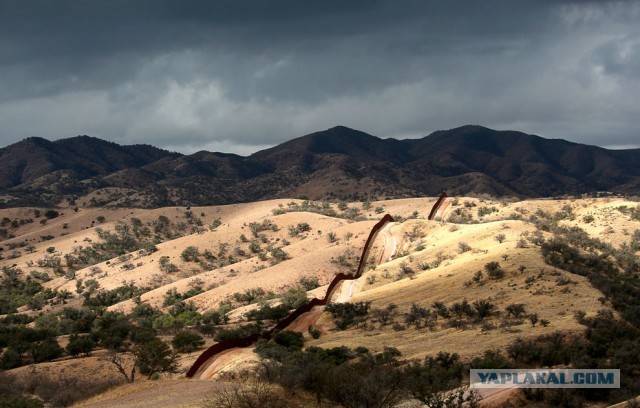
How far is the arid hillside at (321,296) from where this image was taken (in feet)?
84.6

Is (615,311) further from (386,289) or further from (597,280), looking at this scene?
(386,289)

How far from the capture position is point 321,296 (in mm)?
43219

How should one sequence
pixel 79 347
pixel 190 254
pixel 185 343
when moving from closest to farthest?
1. pixel 185 343
2. pixel 79 347
3. pixel 190 254

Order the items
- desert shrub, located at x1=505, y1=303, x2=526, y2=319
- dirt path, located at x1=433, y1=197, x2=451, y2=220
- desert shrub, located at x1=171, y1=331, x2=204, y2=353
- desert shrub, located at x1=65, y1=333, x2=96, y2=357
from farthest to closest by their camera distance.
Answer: dirt path, located at x1=433, y1=197, x2=451, y2=220 < desert shrub, located at x1=65, y1=333, x2=96, y2=357 < desert shrub, located at x1=171, y1=331, x2=204, y2=353 < desert shrub, located at x1=505, y1=303, x2=526, y2=319

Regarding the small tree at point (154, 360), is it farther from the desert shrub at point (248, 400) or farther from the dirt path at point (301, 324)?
the desert shrub at point (248, 400)

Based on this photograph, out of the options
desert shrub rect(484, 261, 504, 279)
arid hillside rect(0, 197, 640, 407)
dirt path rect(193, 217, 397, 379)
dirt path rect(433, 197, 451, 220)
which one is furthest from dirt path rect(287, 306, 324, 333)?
dirt path rect(433, 197, 451, 220)

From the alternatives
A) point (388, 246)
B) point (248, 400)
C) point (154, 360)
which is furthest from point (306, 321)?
point (388, 246)

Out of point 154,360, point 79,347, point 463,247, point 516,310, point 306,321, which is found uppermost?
point 463,247

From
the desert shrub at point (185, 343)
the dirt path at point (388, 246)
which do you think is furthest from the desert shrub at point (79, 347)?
the dirt path at point (388, 246)

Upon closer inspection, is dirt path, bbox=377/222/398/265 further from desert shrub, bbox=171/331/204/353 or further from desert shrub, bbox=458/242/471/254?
desert shrub, bbox=171/331/204/353

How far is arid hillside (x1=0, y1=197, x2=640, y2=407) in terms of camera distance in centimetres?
2580

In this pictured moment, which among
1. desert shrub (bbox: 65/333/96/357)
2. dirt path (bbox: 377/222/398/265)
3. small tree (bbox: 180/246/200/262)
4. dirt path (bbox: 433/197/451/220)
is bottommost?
desert shrub (bbox: 65/333/96/357)

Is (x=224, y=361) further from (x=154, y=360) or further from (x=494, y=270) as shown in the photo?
(x=494, y=270)

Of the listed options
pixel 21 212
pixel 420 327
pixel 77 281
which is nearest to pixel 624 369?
pixel 420 327
